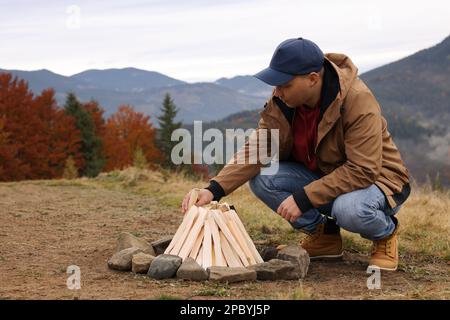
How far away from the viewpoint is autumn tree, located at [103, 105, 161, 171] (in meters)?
52.9

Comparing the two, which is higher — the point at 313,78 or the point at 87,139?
the point at 313,78

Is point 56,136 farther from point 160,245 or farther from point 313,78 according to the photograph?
point 313,78

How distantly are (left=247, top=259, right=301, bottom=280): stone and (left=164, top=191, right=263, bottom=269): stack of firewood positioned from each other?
24cm

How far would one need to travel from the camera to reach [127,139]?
6203cm

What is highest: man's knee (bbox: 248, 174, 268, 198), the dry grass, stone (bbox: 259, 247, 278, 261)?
man's knee (bbox: 248, 174, 268, 198)

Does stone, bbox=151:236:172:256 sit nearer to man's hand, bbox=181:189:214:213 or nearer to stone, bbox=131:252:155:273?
man's hand, bbox=181:189:214:213

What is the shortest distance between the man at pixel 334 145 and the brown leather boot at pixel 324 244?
Answer: 1.26ft

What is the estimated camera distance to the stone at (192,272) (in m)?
4.48

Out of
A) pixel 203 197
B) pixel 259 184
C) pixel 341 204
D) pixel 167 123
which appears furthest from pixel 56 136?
pixel 341 204

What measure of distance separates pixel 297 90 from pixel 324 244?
1532mm

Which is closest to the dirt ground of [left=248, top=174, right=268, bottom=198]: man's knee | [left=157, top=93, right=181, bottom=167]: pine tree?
[left=248, top=174, right=268, bottom=198]: man's knee

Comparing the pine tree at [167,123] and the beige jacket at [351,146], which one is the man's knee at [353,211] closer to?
the beige jacket at [351,146]

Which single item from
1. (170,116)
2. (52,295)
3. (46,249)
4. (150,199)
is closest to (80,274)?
(52,295)

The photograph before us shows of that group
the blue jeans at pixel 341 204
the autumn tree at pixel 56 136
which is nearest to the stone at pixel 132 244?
the blue jeans at pixel 341 204
